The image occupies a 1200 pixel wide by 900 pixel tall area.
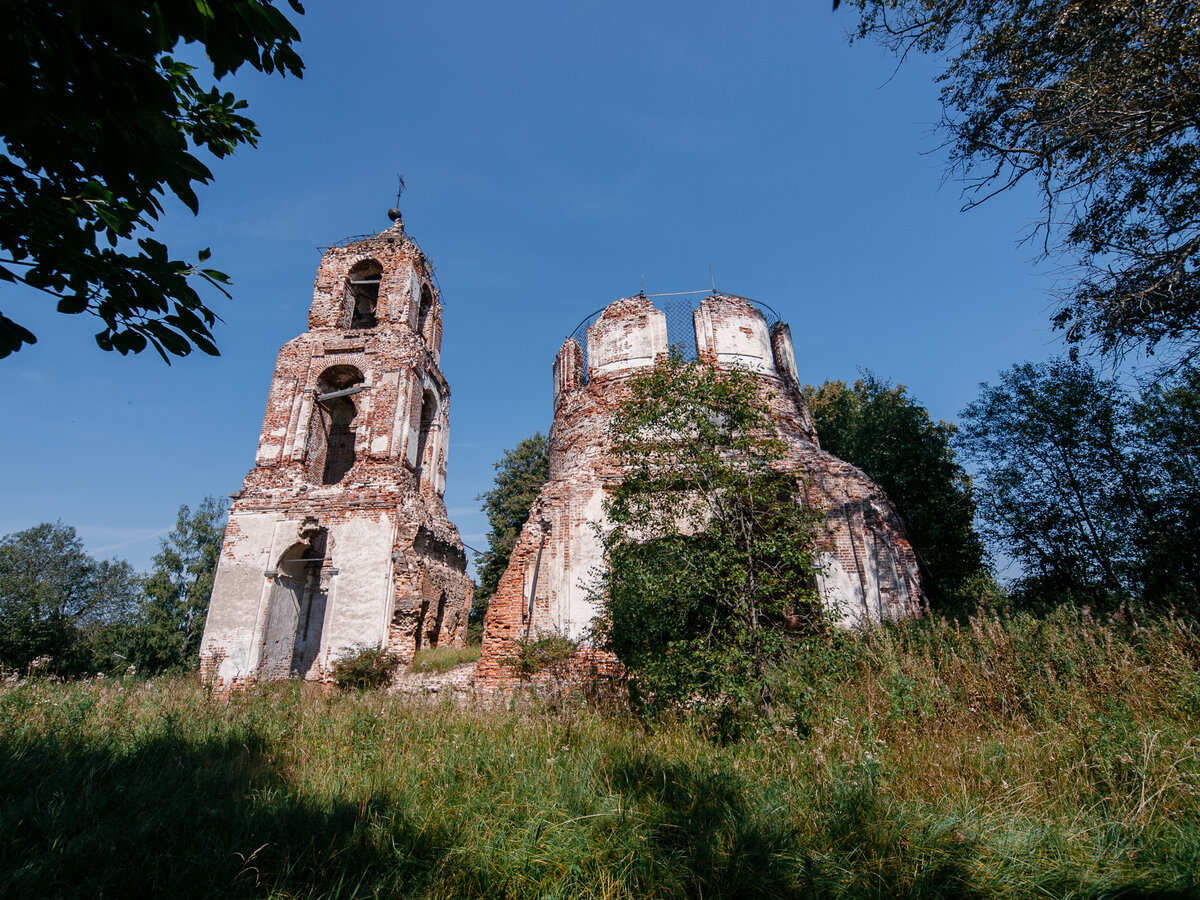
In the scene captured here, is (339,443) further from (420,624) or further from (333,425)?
(420,624)

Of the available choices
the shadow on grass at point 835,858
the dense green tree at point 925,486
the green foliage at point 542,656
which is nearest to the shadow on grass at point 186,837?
the shadow on grass at point 835,858

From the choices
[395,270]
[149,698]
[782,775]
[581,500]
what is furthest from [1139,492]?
[395,270]

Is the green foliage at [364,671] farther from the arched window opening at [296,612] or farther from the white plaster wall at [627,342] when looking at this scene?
the white plaster wall at [627,342]

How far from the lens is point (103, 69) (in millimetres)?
1969

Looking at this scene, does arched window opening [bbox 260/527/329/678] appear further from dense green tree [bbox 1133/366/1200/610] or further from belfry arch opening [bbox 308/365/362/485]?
dense green tree [bbox 1133/366/1200/610]

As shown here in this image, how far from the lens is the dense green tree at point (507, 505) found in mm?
24297

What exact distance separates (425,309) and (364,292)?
2386 millimetres

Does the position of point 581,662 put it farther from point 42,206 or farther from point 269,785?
point 42,206

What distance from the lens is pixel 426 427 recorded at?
64.1 ft

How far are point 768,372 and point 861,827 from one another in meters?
13.0

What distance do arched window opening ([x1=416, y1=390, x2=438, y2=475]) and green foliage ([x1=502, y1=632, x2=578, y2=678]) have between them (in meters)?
9.70

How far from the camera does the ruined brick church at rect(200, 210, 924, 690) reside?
11.4m

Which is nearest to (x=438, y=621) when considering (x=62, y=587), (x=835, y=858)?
(x=835, y=858)

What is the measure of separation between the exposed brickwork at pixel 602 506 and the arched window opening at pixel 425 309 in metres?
7.99
